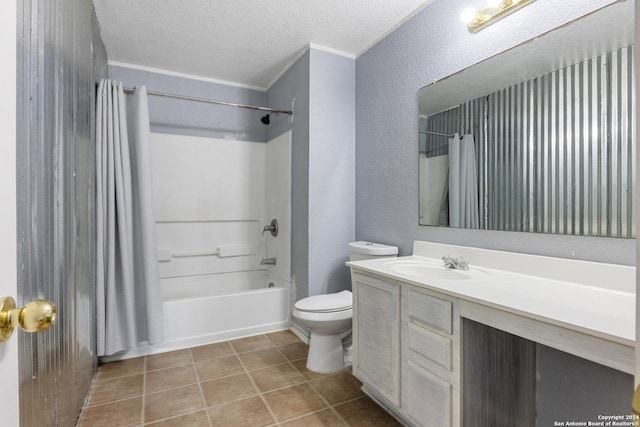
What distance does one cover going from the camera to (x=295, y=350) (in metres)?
2.39

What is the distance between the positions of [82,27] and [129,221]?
45.1 inches

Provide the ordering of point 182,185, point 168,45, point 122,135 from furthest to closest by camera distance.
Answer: point 182,185 < point 168,45 < point 122,135

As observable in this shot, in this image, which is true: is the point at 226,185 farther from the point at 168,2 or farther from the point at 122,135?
the point at 168,2

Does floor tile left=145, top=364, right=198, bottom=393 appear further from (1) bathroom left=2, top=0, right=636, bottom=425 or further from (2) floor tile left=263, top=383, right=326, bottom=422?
(2) floor tile left=263, top=383, right=326, bottom=422

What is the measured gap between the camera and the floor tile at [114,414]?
5.24ft

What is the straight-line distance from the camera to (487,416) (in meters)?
1.26

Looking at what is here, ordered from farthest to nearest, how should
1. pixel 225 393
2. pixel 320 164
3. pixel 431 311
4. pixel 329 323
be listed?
1. pixel 320 164
2. pixel 329 323
3. pixel 225 393
4. pixel 431 311

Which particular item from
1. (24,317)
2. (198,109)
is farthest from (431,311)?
(198,109)

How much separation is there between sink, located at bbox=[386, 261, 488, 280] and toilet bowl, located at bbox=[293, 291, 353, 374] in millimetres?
497

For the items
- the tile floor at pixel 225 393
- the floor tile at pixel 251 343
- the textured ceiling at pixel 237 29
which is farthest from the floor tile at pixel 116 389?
the textured ceiling at pixel 237 29

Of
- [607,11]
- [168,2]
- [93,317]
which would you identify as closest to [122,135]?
[168,2]

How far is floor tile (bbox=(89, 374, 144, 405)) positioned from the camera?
1804mm

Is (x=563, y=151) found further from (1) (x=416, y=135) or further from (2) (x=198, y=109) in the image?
(2) (x=198, y=109)

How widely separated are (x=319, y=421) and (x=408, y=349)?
24.5 inches
